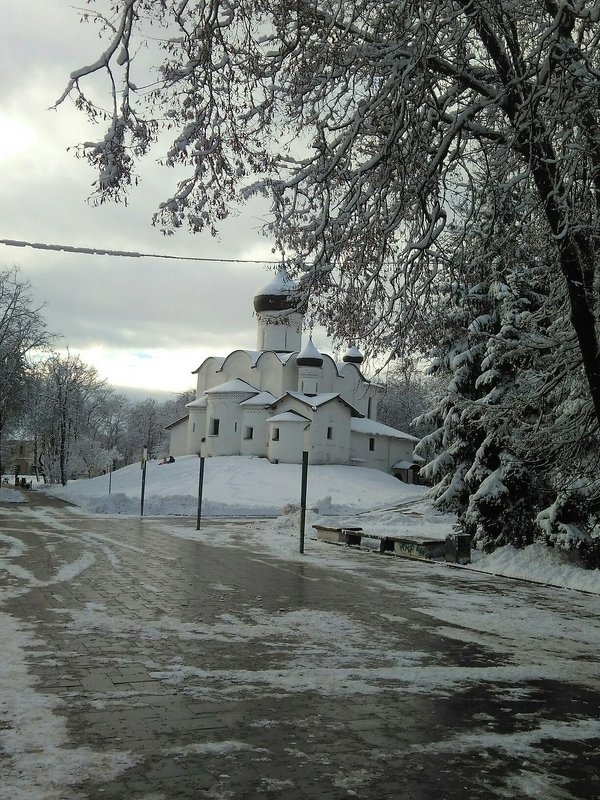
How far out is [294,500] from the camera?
141ft

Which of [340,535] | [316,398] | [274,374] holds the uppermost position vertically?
[274,374]

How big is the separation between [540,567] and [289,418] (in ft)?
144

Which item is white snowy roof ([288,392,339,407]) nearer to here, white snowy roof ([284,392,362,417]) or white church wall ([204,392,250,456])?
white snowy roof ([284,392,362,417])

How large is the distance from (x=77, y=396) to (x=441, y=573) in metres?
62.8

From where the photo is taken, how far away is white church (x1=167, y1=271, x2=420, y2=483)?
5956cm

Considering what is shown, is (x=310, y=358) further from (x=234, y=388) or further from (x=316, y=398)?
(x=234, y=388)

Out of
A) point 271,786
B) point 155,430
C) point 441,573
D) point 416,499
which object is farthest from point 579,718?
point 155,430

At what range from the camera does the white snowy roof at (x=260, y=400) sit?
61.5 metres

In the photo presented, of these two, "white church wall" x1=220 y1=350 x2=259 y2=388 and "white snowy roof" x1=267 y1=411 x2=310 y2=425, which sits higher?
"white church wall" x1=220 y1=350 x2=259 y2=388

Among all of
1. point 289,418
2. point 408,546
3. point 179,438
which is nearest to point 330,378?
point 289,418

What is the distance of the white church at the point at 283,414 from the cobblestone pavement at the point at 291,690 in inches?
1833

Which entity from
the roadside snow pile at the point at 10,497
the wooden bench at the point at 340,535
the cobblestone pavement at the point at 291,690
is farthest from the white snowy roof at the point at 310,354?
the cobblestone pavement at the point at 291,690

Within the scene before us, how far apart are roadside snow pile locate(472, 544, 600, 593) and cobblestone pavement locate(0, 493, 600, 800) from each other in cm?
156

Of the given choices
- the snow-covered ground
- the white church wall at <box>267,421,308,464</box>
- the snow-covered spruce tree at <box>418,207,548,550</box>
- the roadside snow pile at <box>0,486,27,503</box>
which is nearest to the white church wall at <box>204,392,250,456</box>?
the snow-covered ground
